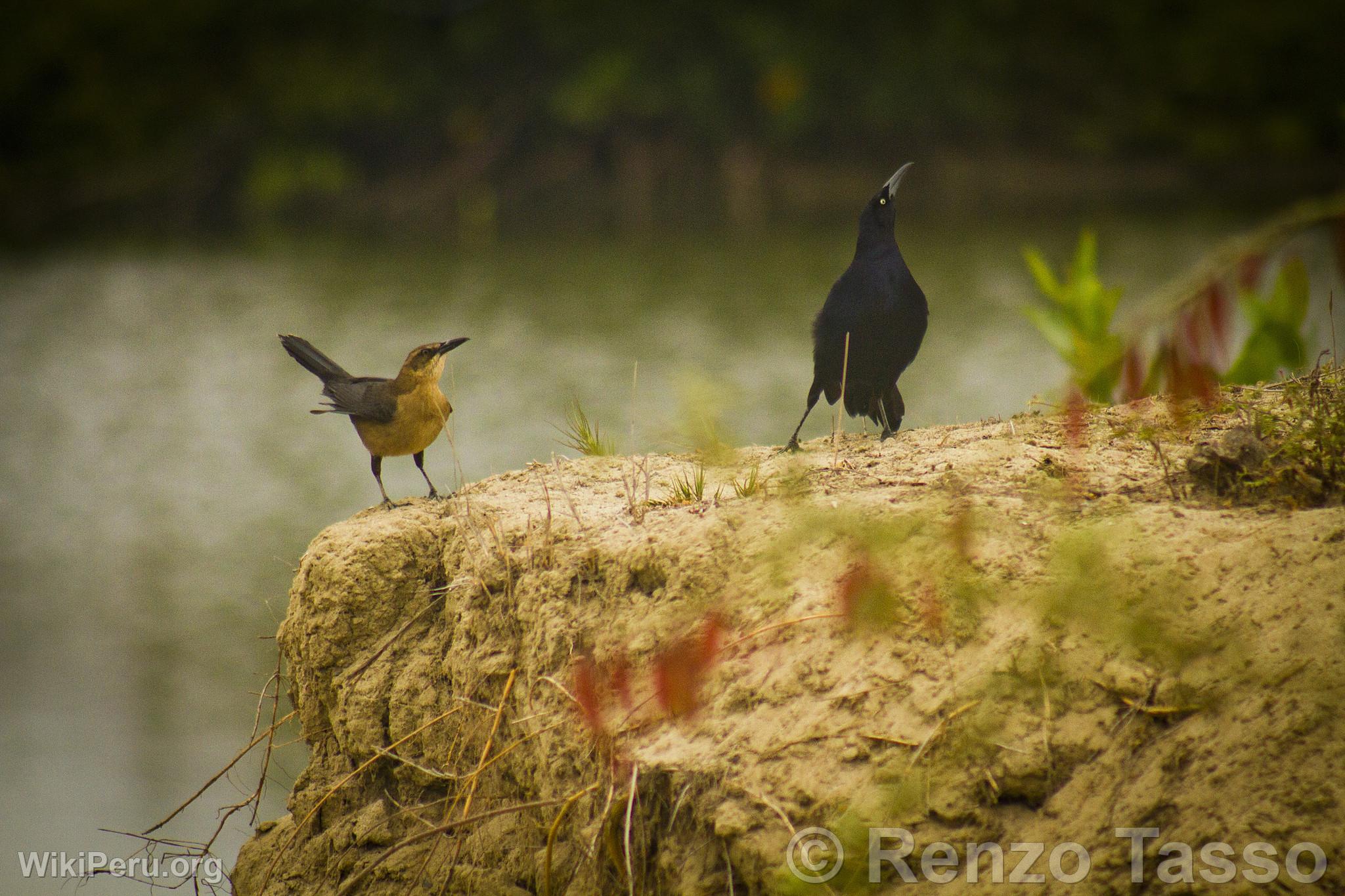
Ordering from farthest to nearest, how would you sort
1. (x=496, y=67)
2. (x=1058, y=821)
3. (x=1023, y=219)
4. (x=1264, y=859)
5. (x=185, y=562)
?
1. (x=496, y=67)
2. (x=1023, y=219)
3. (x=185, y=562)
4. (x=1058, y=821)
5. (x=1264, y=859)

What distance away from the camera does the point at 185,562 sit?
8.87 metres

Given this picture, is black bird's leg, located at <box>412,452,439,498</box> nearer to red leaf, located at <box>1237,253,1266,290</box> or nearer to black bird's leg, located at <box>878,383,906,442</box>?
black bird's leg, located at <box>878,383,906,442</box>

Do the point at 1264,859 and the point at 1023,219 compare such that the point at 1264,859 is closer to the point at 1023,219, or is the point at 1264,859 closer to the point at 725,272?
the point at 725,272

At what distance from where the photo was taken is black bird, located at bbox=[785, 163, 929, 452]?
3541 mm

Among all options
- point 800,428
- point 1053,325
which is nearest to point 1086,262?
point 1053,325

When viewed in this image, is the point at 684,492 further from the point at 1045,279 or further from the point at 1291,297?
the point at 1045,279

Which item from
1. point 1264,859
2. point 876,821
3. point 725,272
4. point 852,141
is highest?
point 852,141

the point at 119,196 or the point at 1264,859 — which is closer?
the point at 1264,859

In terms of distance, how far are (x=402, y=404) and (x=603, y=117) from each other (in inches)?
954

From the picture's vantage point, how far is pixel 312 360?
11.7 ft

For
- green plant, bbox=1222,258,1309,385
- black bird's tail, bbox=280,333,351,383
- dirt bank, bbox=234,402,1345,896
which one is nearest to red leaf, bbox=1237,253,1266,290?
dirt bank, bbox=234,402,1345,896

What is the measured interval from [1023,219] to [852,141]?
648 centimetres

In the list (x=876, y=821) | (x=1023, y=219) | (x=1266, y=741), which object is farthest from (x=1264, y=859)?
(x=1023, y=219)

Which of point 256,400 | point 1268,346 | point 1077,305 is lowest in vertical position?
point 1268,346
